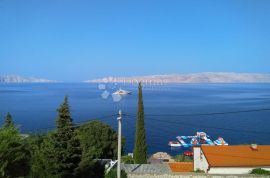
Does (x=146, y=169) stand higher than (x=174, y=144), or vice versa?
(x=146, y=169)

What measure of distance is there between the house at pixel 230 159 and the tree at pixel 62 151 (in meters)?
12.1

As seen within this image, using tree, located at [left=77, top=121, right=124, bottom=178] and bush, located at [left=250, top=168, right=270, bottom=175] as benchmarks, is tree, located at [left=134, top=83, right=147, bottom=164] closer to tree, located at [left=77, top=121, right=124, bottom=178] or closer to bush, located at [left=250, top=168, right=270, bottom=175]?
tree, located at [left=77, top=121, right=124, bottom=178]

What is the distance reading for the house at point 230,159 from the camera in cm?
2559

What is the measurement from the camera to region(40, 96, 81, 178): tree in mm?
17125

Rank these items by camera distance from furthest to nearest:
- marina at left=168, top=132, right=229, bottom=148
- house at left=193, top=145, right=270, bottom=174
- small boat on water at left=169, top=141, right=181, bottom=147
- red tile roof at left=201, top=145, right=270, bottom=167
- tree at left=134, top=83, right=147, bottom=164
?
marina at left=168, top=132, right=229, bottom=148 → small boat on water at left=169, top=141, right=181, bottom=147 → tree at left=134, top=83, right=147, bottom=164 → red tile roof at left=201, top=145, right=270, bottom=167 → house at left=193, top=145, right=270, bottom=174

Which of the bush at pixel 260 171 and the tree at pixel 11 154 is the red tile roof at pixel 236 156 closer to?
the bush at pixel 260 171

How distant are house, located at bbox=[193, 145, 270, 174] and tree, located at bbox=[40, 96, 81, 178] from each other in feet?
39.7

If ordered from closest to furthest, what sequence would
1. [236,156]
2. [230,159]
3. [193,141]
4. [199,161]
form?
[230,159] < [236,156] < [199,161] < [193,141]

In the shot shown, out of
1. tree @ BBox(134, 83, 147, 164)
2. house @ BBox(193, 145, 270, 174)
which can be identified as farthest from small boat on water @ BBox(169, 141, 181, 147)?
house @ BBox(193, 145, 270, 174)

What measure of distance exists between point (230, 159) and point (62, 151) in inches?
572

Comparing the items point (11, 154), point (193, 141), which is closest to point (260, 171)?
point (11, 154)

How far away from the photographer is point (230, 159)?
2642 centimetres

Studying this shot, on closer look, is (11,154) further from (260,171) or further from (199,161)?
(199,161)

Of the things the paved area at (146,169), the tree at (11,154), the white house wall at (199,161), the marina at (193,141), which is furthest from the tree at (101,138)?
the marina at (193,141)
